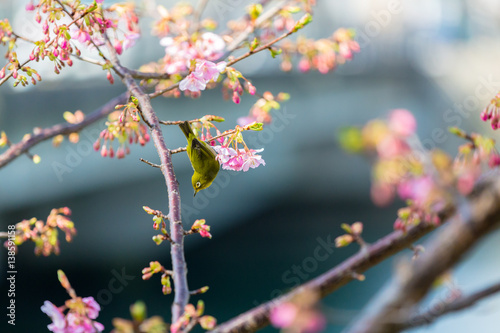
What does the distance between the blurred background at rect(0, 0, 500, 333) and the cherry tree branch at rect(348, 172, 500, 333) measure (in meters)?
2.68

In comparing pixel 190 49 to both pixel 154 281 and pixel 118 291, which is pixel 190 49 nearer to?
pixel 118 291

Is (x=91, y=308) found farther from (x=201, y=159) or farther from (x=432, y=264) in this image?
(x=432, y=264)

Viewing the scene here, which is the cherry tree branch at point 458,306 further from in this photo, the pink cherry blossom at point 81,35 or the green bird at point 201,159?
the pink cherry blossom at point 81,35

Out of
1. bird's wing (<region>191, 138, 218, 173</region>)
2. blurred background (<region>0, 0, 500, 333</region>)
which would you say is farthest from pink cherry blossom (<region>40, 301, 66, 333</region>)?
blurred background (<region>0, 0, 500, 333</region>)

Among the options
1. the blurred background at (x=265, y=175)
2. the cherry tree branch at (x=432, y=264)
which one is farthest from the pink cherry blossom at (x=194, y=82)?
the blurred background at (x=265, y=175)

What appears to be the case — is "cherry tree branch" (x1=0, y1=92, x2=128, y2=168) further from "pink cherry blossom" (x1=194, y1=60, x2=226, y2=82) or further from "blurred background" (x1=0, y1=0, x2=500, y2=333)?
"blurred background" (x1=0, y1=0, x2=500, y2=333)

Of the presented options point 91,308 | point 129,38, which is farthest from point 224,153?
point 129,38

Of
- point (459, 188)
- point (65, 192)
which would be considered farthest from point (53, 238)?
point (65, 192)

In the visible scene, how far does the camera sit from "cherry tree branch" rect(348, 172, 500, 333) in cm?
39

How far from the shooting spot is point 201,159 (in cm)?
71

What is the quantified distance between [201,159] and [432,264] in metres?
0.38

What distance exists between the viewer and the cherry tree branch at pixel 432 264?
0.39 metres

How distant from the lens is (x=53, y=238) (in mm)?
939

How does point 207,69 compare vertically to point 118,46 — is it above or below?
below
